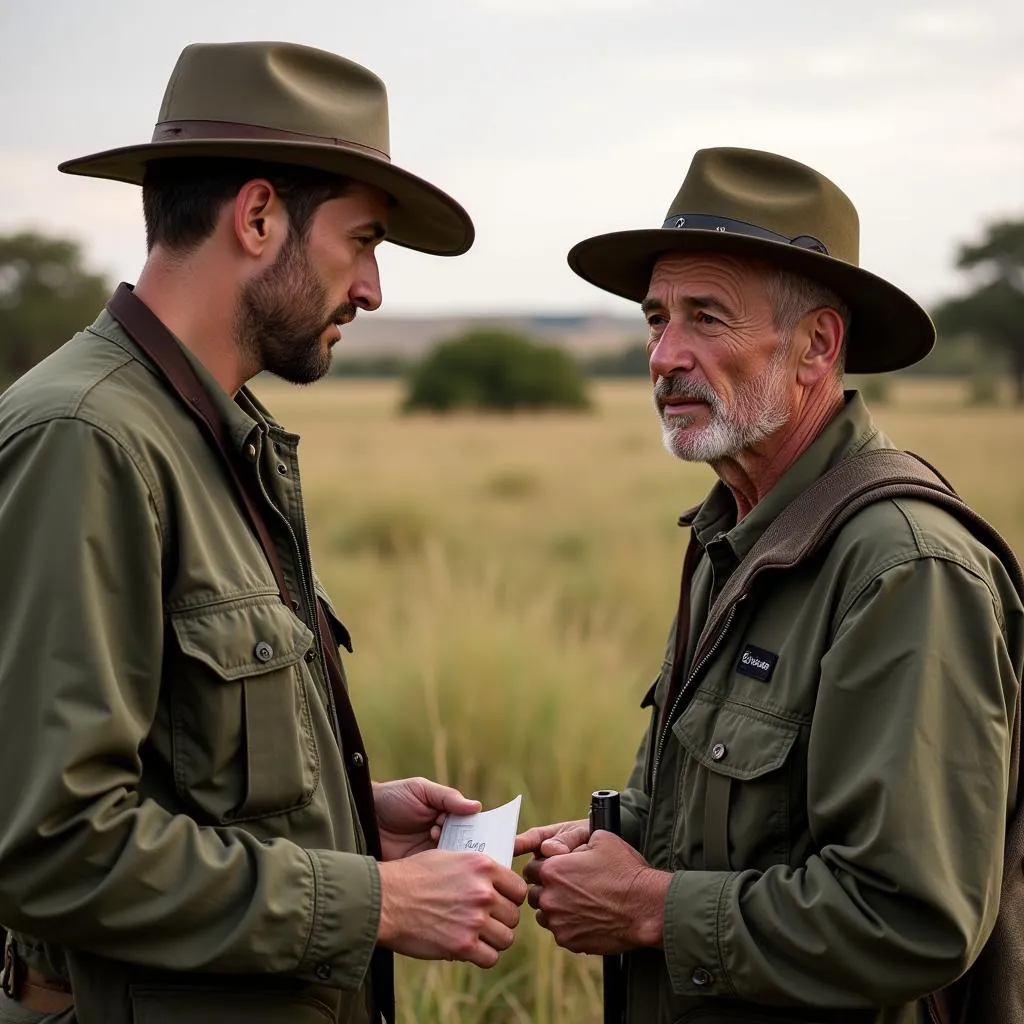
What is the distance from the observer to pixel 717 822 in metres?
2.66

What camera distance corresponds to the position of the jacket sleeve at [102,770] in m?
2.15

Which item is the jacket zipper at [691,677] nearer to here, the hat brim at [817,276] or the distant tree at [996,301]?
the hat brim at [817,276]

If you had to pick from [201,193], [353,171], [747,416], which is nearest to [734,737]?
[747,416]

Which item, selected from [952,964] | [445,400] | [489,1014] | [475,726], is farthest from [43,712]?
[445,400]

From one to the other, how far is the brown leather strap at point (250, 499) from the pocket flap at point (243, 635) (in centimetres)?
11

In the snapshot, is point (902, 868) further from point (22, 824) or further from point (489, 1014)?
point (489, 1014)

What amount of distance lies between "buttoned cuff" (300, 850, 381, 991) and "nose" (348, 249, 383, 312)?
1195 millimetres

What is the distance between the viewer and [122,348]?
254 centimetres

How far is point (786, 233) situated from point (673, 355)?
39 cm

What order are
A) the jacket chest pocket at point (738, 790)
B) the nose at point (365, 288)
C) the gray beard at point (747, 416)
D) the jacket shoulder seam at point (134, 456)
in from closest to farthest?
the jacket shoulder seam at point (134, 456)
the jacket chest pocket at point (738, 790)
the nose at point (365, 288)
the gray beard at point (747, 416)

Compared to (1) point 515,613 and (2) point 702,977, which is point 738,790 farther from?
(1) point 515,613

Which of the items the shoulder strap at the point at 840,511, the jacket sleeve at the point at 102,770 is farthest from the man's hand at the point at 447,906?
the shoulder strap at the point at 840,511

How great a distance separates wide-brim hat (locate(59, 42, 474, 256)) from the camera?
2658 millimetres

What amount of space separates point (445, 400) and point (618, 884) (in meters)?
44.6
